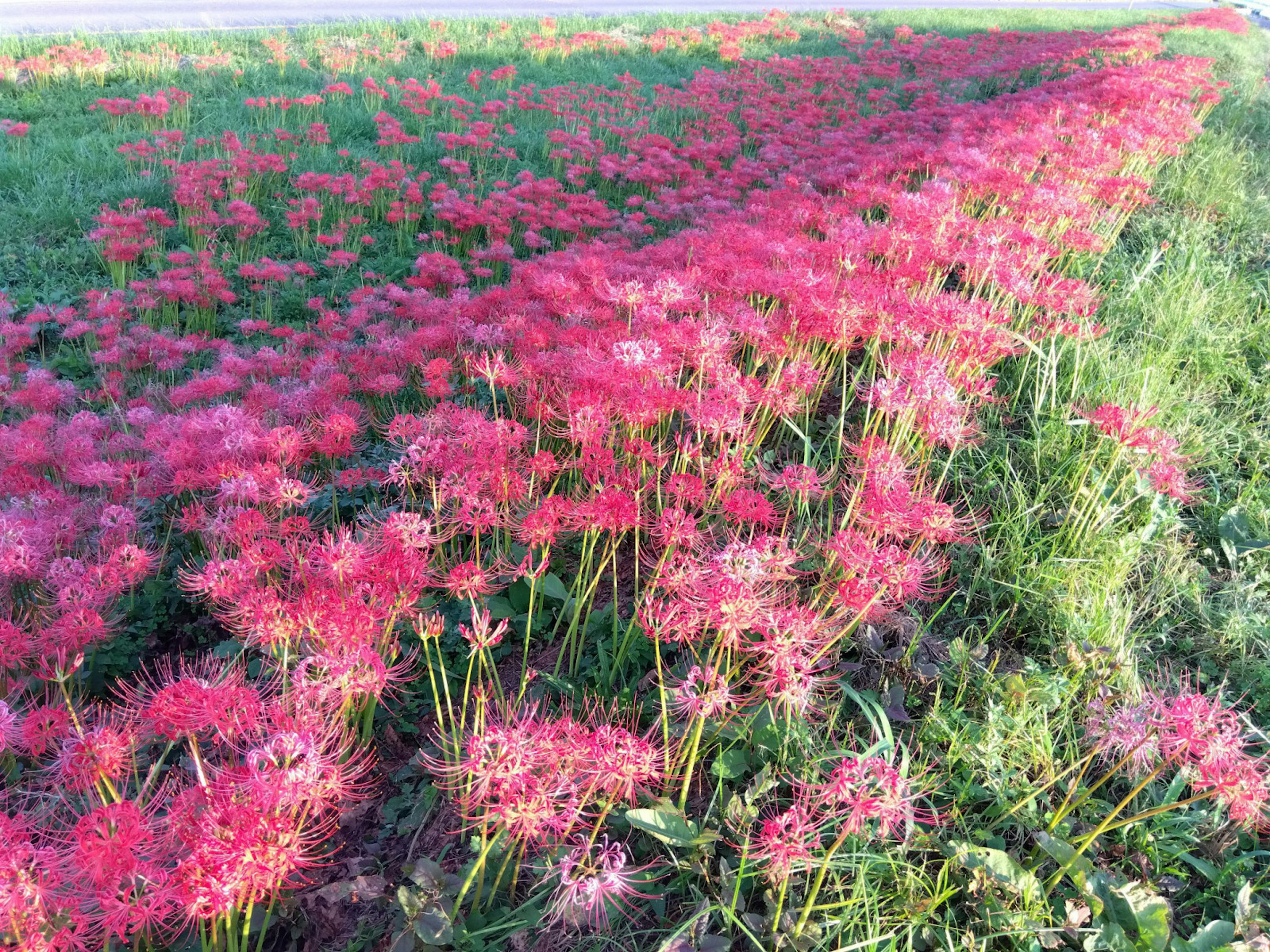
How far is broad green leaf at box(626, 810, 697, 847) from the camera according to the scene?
205cm

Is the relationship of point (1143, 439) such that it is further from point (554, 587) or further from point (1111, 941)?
point (554, 587)

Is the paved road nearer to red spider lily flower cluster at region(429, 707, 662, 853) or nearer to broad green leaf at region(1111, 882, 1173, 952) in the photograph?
red spider lily flower cluster at region(429, 707, 662, 853)

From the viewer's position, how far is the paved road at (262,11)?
499 inches

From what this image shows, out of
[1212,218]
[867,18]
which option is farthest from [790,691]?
[867,18]

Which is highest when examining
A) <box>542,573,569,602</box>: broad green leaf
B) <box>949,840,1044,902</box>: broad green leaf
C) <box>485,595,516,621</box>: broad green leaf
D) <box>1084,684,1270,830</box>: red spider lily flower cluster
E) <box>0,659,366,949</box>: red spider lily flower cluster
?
<box>1084,684,1270,830</box>: red spider lily flower cluster

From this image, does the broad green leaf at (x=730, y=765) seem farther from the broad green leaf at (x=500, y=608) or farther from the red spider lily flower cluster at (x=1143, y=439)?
the red spider lily flower cluster at (x=1143, y=439)

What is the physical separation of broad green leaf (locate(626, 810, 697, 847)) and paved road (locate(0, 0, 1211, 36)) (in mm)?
14466

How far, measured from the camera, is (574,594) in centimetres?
292

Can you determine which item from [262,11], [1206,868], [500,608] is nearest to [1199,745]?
[1206,868]

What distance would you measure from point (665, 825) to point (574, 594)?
1.01m

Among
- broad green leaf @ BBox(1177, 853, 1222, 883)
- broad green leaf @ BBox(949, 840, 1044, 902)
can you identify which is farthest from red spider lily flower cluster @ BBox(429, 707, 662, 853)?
broad green leaf @ BBox(1177, 853, 1222, 883)

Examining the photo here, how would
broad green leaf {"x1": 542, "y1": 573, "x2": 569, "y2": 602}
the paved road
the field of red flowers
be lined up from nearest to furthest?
the field of red flowers
broad green leaf {"x1": 542, "y1": 573, "x2": 569, "y2": 602}
the paved road

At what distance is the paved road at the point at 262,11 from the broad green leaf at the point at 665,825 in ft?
47.5

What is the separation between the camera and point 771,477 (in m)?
3.26
